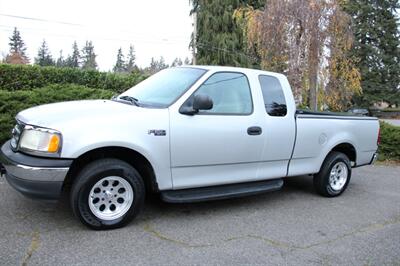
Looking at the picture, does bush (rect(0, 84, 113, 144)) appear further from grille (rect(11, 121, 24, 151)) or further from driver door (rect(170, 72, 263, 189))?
driver door (rect(170, 72, 263, 189))

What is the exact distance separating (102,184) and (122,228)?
0.55 m

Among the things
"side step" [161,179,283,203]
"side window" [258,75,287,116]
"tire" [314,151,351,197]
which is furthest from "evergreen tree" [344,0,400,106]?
"side step" [161,179,283,203]

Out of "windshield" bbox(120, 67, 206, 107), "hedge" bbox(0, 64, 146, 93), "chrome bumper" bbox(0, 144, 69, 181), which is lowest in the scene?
"chrome bumper" bbox(0, 144, 69, 181)

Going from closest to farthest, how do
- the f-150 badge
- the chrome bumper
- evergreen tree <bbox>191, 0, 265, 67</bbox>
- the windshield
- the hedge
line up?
the chrome bumper < the f-150 badge < the windshield < the hedge < evergreen tree <bbox>191, 0, 265, 67</bbox>

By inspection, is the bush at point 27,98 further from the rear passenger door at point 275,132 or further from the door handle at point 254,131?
the door handle at point 254,131

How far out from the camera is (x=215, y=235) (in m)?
4.24

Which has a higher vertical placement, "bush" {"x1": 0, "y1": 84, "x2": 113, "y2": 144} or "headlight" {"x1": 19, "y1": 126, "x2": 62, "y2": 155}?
"bush" {"x1": 0, "y1": 84, "x2": 113, "y2": 144}

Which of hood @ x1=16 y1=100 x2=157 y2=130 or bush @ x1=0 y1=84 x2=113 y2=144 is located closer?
hood @ x1=16 y1=100 x2=157 y2=130

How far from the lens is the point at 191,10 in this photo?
33125mm

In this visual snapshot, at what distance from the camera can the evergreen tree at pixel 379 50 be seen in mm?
42906

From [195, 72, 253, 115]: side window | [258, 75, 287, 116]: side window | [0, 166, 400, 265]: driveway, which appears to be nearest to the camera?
[0, 166, 400, 265]: driveway

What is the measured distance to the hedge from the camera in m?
11.8

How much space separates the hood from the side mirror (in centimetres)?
39

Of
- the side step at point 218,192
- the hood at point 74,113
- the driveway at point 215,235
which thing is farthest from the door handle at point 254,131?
the hood at point 74,113
